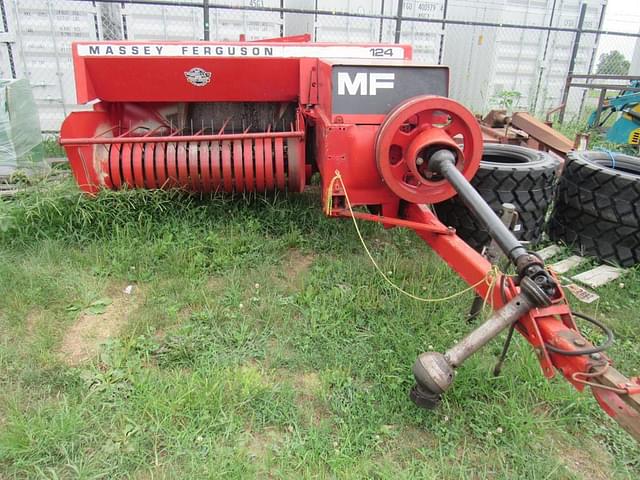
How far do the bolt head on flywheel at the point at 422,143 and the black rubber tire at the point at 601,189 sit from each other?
1500 mm

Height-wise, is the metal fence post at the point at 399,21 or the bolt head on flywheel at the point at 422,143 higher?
the metal fence post at the point at 399,21

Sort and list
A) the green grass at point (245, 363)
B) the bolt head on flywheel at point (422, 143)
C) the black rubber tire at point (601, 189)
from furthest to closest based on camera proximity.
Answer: the black rubber tire at point (601, 189), the bolt head on flywheel at point (422, 143), the green grass at point (245, 363)

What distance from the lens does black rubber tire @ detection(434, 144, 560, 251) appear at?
11.5ft

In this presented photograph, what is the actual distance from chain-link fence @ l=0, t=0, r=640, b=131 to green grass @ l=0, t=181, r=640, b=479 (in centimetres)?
240

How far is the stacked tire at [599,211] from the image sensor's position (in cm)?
Result: 346

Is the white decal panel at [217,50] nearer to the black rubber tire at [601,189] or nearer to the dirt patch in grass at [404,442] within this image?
the black rubber tire at [601,189]

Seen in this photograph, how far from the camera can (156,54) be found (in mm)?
3543

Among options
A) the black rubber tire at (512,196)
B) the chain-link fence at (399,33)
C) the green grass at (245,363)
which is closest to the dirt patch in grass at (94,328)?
the green grass at (245,363)

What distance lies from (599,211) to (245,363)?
272cm

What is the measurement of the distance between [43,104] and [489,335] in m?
7.02

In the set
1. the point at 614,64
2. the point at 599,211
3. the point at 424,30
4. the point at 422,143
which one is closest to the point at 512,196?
the point at 599,211

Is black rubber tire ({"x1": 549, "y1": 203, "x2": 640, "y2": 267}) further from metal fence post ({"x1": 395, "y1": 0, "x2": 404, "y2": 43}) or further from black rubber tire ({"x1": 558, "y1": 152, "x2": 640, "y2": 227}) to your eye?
metal fence post ({"x1": 395, "y1": 0, "x2": 404, "y2": 43})

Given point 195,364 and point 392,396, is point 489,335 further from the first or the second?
point 195,364

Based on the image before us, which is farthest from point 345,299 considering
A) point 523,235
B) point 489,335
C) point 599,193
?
point 599,193
